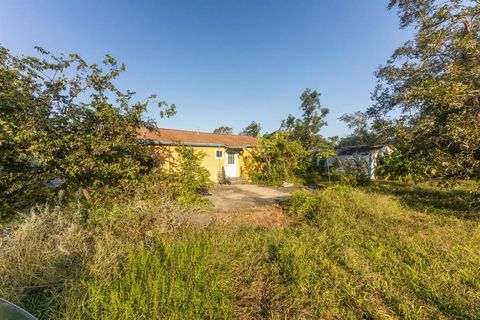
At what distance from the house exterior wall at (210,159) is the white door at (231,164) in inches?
11.6

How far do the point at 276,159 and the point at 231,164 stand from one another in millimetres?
3253

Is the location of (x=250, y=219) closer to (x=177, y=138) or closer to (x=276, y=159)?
(x=177, y=138)

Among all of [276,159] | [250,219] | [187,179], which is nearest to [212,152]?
[276,159]

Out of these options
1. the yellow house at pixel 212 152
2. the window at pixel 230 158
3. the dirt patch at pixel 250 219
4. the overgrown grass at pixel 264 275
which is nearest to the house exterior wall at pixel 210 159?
the yellow house at pixel 212 152

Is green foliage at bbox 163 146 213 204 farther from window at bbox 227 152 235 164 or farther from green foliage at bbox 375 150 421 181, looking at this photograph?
green foliage at bbox 375 150 421 181

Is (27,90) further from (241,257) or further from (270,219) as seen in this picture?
(270,219)

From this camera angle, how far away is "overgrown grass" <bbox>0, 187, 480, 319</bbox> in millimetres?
2545

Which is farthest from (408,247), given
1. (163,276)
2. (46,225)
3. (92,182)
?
(92,182)

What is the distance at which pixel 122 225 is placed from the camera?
418 cm

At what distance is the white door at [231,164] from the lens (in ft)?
47.7

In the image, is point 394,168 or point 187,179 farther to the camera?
point 394,168

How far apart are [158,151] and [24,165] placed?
5.29 m

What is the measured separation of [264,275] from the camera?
3326 mm

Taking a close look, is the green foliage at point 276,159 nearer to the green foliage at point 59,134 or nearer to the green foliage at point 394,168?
the green foliage at point 394,168
